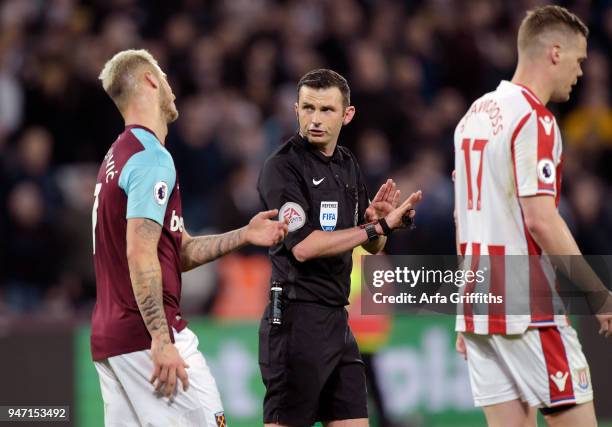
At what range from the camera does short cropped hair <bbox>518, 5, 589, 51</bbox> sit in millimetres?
5199

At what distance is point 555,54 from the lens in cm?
517

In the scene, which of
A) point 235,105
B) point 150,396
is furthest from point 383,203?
point 235,105

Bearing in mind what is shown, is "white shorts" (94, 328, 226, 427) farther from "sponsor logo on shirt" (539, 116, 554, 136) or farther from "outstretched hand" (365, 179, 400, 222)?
"sponsor logo on shirt" (539, 116, 554, 136)

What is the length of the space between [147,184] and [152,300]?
0.51m

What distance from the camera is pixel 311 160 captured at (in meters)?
5.45

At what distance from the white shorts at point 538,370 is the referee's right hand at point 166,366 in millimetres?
1473

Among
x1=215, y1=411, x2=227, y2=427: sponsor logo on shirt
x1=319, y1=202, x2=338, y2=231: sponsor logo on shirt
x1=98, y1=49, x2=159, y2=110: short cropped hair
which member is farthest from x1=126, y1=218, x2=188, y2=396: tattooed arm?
x1=319, y1=202, x2=338, y2=231: sponsor logo on shirt

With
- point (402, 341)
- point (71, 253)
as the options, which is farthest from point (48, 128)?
point (402, 341)

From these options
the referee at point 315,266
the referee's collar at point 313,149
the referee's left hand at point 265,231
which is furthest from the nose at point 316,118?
the referee's left hand at point 265,231

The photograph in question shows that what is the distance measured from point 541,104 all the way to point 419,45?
7.75 m

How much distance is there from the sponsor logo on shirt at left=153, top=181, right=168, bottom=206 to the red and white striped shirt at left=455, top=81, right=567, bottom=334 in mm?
1468

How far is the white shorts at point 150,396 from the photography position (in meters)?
4.73

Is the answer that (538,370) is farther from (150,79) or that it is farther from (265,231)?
(150,79)

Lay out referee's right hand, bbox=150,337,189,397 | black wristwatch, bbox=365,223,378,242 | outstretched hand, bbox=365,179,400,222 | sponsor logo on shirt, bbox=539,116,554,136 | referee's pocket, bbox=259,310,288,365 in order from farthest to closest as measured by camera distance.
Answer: outstretched hand, bbox=365,179,400,222 → referee's pocket, bbox=259,310,288,365 → black wristwatch, bbox=365,223,378,242 → sponsor logo on shirt, bbox=539,116,554,136 → referee's right hand, bbox=150,337,189,397
